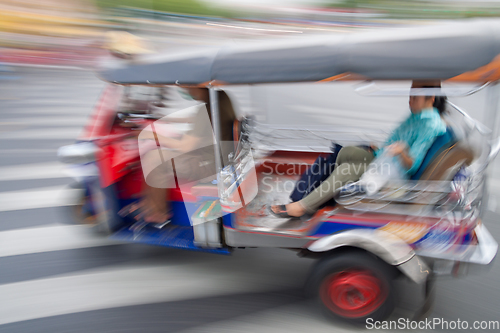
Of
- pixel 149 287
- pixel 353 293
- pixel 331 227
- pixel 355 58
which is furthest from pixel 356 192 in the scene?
pixel 149 287

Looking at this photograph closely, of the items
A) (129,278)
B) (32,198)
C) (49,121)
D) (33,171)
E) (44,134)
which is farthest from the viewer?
(49,121)

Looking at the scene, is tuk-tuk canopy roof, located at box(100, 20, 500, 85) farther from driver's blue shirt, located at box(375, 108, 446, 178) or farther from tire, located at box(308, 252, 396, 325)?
tire, located at box(308, 252, 396, 325)

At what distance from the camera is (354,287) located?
236 centimetres

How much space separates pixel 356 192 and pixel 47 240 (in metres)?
3.20

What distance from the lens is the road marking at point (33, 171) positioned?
16.9 ft

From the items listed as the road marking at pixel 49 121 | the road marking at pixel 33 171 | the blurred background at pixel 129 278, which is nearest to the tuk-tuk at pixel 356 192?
the blurred background at pixel 129 278

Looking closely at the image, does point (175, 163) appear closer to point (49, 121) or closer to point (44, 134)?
point (44, 134)

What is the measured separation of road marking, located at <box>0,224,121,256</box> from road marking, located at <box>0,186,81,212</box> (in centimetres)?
45

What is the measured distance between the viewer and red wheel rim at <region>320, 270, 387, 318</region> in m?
2.33

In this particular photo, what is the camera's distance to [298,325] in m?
2.53

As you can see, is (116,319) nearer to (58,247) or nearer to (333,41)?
(58,247)

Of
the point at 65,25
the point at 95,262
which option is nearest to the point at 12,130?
the point at 95,262

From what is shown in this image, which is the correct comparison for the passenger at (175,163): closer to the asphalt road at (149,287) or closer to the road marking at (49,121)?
the asphalt road at (149,287)

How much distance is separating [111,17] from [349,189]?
21280 millimetres
